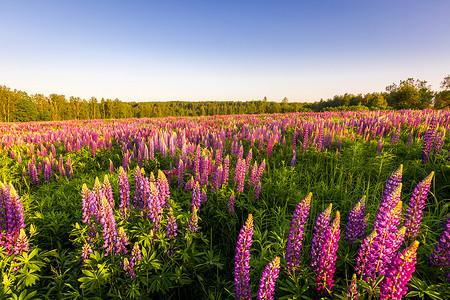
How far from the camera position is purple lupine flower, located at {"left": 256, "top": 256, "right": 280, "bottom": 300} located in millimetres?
1675

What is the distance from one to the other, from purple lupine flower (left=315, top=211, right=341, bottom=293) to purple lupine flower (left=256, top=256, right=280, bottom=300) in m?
0.50

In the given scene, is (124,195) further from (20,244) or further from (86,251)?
(20,244)

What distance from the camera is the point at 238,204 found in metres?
3.70

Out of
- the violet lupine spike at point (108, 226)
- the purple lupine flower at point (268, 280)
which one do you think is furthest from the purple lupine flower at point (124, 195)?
the purple lupine flower at point (268, 280)

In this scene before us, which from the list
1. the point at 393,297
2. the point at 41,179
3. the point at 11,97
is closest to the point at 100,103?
the point at 11,97

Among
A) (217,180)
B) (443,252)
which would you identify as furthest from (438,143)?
(217,180)

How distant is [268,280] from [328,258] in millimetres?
618

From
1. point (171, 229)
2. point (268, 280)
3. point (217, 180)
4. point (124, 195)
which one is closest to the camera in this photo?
point (268, 280)

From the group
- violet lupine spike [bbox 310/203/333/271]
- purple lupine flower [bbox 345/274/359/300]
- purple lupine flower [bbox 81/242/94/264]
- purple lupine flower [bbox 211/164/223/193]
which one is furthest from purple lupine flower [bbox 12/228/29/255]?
purple lupine flower [bbox 345/274/359/300]

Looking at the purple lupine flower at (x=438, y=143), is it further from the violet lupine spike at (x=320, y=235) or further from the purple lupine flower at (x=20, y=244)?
the purple lupine flower at (x=20, y=244)

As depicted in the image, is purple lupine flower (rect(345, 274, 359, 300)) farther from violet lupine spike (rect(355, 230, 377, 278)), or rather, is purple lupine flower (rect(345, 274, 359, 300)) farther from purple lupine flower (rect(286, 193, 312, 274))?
purple lupine flower (rect(286, 193, 312, 274))

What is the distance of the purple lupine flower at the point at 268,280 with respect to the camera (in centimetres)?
167

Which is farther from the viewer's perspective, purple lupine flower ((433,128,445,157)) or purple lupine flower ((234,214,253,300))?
purple lupine flower ((433,128,445,157))

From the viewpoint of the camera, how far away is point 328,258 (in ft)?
6.03
